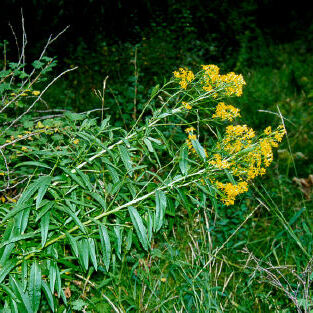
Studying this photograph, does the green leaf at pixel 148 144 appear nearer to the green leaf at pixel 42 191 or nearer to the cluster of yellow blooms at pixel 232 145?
the cluster of yellow blooms at pixel 232 145

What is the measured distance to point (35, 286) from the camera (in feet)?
5.10

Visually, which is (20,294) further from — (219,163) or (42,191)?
(219,163)

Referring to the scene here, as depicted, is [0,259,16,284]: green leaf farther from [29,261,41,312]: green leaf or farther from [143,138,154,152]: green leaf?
[143,138,154,152]: green leaf

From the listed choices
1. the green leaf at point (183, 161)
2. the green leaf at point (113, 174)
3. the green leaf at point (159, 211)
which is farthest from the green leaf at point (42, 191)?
the green leaf at point (183, 161)

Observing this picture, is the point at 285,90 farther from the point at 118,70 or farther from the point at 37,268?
the point at 37,268

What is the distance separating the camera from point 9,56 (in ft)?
17.1

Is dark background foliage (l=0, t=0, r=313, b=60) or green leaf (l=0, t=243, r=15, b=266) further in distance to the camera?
dark background foliage (l=0, t=0, r=313, b=60)

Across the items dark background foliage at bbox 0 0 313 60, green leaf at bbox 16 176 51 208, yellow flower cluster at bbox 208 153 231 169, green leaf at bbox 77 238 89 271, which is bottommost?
dark background foliage at bbox 0 0 313 60

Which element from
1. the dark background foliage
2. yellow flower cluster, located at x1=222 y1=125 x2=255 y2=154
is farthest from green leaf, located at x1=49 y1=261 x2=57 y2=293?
the dark background foliage

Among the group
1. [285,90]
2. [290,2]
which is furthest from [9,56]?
[290,2]

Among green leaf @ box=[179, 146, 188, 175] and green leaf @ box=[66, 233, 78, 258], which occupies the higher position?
green leaf @ box=[179, 146, 188, 175]

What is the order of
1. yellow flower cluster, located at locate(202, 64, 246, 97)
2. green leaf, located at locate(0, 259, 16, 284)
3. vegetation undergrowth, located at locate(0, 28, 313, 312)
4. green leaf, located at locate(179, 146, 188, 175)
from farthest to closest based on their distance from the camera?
yellow flower cluster, located at locate(202, 64, 246, 97) → green leaf, located at locate(179, 146, 188, 175) → vegetation undergrowth, located at locate(0, 28, 313, 312) → green leaf, located at locate(0, 259, 16, 284)

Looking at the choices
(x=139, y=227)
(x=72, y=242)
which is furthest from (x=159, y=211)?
(x=72, y=242)

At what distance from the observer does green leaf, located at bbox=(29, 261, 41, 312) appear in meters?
1.55
